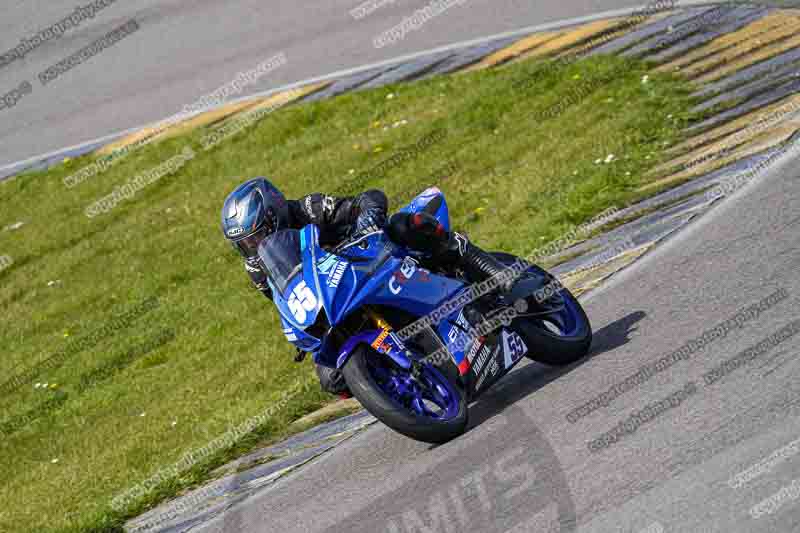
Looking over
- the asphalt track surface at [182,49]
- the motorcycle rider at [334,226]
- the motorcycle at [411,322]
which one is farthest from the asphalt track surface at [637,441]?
the asphalt track surface at [182,49]

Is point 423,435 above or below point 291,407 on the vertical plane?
above

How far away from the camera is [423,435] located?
20.1 ft

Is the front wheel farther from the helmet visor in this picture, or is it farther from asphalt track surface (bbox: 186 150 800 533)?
the helmet visor

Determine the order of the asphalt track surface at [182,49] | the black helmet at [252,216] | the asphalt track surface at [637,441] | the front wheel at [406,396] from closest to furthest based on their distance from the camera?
the asphalt track surface at [637,441]
the front wheel at [406,396]
the black helmet at [252,216]
the asphalt track surface at [182,49]

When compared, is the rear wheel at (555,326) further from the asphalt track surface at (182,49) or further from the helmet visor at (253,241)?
the asphalt track surface at (182,49)

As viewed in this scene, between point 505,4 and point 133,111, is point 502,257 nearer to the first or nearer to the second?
point 505,4

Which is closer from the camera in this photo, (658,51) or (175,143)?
(658,51)

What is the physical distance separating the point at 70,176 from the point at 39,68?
3.29 m

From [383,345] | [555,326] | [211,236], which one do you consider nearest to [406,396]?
[383,345]

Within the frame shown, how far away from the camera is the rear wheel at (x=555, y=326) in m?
6.82

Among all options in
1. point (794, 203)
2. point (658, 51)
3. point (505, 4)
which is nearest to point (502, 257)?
point (794, 203)

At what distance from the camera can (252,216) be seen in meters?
6.61

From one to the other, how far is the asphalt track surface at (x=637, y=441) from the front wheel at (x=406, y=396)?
15 cm

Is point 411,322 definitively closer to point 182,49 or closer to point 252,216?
point 252,216
